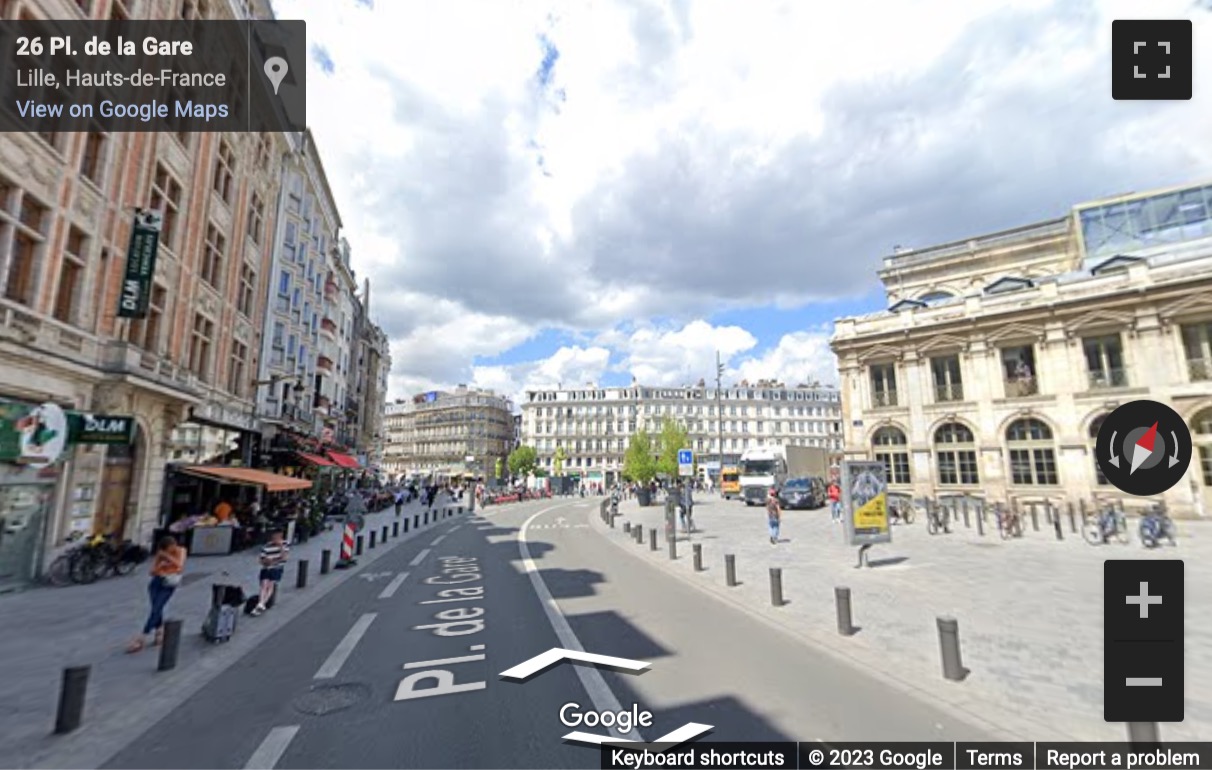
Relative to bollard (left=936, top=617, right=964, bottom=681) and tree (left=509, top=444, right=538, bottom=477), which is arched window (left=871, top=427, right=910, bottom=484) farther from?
tree (left=509, top=444, right=538, bottom=477)

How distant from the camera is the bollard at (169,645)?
269 inches

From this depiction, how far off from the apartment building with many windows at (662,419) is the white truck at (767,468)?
50028 millimetres

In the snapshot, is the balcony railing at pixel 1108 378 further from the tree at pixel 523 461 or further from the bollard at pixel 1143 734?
the tree at pixel 523 461

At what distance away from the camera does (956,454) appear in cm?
2984

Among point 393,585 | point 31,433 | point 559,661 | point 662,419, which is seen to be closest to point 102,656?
point 393,585

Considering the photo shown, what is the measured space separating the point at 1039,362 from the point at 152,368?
125ft

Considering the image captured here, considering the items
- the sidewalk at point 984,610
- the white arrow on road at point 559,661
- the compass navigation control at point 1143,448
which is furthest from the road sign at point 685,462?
the compass navigation control at point 1143,448

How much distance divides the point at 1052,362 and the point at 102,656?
3640 cm

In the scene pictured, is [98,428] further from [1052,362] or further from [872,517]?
[1052,362]

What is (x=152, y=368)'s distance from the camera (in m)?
16.1

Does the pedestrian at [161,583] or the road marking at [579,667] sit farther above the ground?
the pedestrian at [161,583]

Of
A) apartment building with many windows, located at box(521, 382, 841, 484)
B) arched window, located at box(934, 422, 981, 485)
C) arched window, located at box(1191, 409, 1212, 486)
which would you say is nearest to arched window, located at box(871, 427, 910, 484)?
arched window, located at box(934, 422, 981, 485)

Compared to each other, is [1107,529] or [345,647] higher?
[1107,529]

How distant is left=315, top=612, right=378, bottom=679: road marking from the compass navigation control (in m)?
8.06
